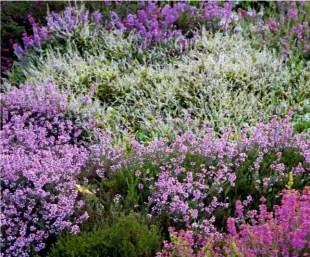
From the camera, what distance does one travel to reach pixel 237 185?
410 centimetres

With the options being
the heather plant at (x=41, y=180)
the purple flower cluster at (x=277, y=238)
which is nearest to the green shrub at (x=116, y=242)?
the heather plant at (x=41, y=180)

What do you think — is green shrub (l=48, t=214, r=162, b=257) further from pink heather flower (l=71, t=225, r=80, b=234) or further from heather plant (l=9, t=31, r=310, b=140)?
heather plant (l=9, t=31, r=310, b=140)

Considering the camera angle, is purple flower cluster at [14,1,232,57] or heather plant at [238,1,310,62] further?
purple flower cluster at [14,1,232,57]

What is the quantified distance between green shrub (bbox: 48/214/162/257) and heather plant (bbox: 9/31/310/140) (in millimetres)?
1771

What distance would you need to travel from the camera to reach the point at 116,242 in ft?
11.4

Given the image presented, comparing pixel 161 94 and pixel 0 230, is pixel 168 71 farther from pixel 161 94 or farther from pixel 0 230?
pixel 0 230

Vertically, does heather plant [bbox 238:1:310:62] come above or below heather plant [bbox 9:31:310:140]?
above

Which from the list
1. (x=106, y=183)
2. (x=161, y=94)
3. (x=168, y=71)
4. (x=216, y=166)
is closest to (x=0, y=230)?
(x=106, y=183)

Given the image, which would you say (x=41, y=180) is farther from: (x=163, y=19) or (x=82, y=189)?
(x=163, y=19)

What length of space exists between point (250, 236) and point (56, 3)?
5818 millimetres

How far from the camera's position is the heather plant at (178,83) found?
5.59 m

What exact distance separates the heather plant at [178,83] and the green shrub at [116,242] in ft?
5.81

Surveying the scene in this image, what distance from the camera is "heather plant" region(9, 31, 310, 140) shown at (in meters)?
5.59

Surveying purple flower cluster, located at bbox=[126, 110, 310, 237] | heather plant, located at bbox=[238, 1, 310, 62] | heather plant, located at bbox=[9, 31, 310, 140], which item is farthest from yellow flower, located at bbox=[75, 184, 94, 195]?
heather plant, located at bbox=[238, 1, 310, 62]
